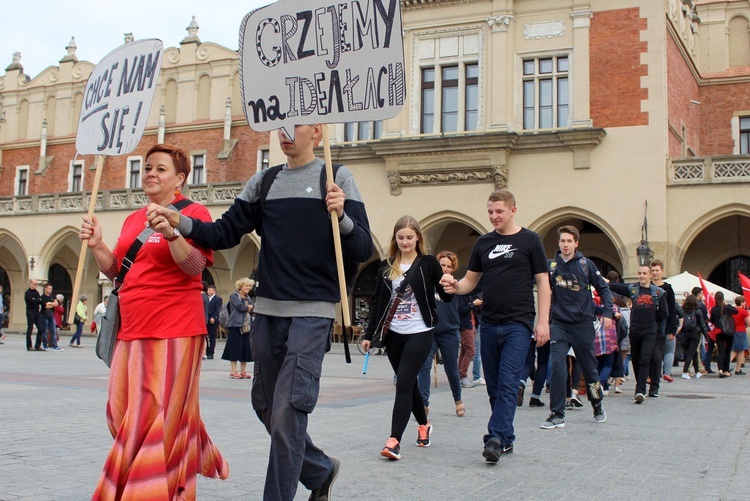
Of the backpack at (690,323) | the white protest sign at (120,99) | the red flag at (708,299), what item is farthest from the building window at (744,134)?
the white protest sign at (120,99)

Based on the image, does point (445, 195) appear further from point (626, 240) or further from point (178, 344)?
point (178, 344)

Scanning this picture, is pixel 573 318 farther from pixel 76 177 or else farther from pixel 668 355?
pixel 76 177

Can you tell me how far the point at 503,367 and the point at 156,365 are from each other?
327 centimetres

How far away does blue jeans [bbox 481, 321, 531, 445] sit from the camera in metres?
6.16

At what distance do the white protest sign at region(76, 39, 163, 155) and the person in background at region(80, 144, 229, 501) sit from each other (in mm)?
696

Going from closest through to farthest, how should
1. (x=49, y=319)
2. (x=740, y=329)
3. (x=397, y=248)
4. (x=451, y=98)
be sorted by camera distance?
(x=397, y=248)
(x=740, y=329)
(x=49, y=319)
(x=451, y=98)

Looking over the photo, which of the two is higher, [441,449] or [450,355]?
[450,355]

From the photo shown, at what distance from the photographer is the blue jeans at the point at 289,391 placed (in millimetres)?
3717

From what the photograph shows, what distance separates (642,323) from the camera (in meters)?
10.8

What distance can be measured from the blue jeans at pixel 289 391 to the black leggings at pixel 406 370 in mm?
2061

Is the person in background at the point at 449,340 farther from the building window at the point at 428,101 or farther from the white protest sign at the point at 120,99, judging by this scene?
the building window at the point at 428,101

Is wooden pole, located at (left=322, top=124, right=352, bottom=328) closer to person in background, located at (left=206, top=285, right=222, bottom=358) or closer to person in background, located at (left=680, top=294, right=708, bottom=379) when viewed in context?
person in background, located at (left=680, top=294, right=708, bottom=379)

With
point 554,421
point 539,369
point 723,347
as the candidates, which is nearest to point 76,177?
point 723,347

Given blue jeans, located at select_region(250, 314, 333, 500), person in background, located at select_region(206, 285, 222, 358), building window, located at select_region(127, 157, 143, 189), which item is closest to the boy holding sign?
blue jeans, located at select_region(250, 314, 333, 500)
